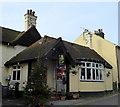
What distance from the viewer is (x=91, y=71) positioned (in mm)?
16250

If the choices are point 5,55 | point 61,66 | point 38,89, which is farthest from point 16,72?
point 38,89

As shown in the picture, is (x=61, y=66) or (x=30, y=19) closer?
(x=61, y=66)

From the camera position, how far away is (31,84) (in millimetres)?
9258

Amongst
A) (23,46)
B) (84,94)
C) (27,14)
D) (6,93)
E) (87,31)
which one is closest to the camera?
(6,93)

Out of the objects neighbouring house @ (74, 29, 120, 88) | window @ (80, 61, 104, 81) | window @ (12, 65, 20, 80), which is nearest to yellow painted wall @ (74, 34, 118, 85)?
neighbouring house @ (74, 29, 120, 88)

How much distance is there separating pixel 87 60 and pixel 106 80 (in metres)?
3.95

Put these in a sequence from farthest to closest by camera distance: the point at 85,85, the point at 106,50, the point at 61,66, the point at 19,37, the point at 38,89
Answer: the point at 106,50
the point at 19,37
the point at 85,85
the point at 61,66
the point at 38,89

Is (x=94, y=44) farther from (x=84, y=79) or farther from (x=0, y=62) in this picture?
(x=0, y=62)

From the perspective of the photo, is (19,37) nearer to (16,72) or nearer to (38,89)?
(16,72)

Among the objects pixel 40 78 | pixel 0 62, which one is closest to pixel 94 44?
pixel 0 62

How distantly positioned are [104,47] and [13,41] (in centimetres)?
1165

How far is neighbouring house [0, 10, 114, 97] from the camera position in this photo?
527 inches

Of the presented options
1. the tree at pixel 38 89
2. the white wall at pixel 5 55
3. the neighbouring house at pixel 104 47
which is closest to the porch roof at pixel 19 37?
the white wall at pixel 5 55

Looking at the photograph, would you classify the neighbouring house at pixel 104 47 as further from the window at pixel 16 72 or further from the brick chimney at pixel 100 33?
the window at pixel 16 72
